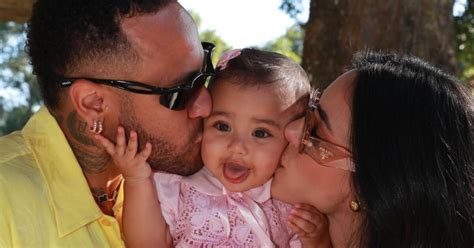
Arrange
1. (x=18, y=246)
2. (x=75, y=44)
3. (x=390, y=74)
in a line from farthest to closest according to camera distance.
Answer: (x=75, y=44) → (x=390, y=74) → (x=18, y=246)

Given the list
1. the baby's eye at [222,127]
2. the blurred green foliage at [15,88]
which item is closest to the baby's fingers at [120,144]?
the baby's eye at [222,127]

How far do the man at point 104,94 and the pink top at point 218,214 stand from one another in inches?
3.5

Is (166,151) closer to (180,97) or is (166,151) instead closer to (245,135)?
(180,97)

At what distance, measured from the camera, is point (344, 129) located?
11.0 ft

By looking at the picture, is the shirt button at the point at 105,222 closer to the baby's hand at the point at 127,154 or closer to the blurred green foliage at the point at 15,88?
the baby's hand at the point at 127,154

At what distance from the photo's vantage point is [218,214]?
3.71 m

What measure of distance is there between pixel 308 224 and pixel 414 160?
64 cm

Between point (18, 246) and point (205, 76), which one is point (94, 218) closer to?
point (18, 246)

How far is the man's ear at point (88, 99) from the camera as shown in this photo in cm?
352

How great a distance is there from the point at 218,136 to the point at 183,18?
0.59 meters

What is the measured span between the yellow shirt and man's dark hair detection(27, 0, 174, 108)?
255 mm

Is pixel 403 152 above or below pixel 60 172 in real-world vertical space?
above

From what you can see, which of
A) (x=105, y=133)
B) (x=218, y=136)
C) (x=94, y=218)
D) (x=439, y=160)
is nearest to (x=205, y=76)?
(x=218, y=136)

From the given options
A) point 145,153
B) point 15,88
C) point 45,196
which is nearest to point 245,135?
point 145,153
